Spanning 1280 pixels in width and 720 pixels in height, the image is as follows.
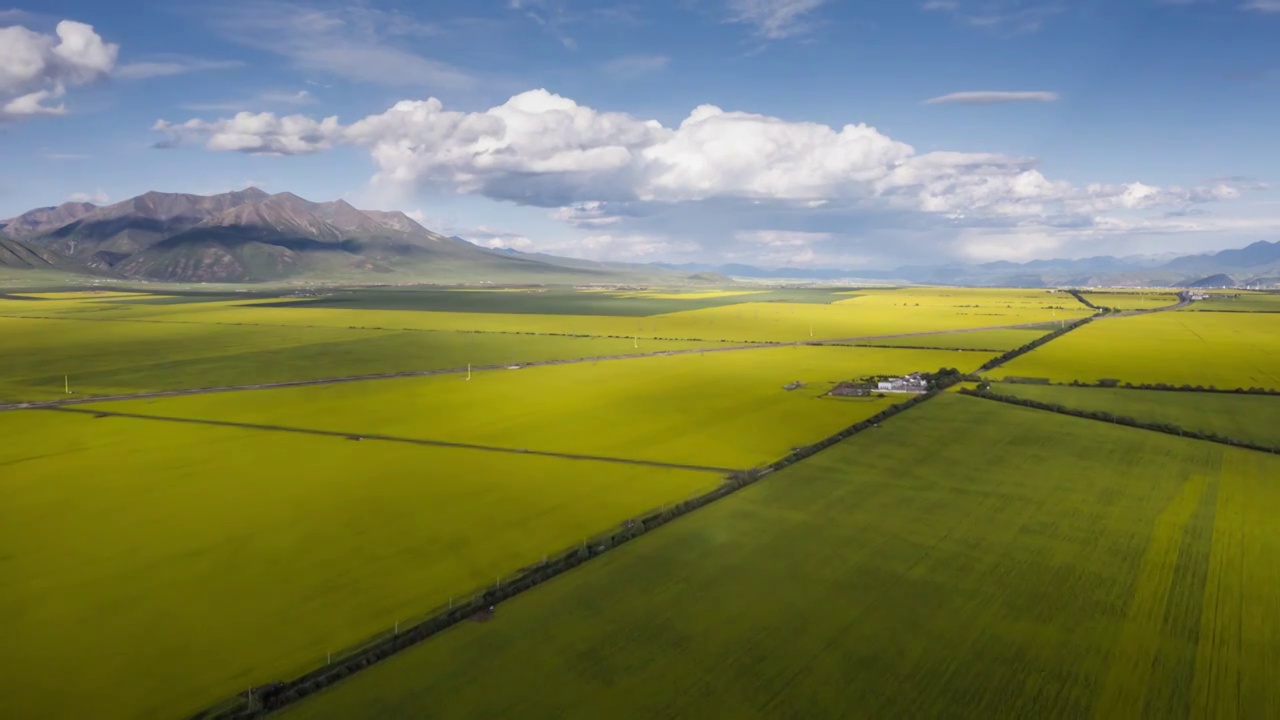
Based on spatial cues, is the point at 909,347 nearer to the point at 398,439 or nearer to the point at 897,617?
the point at 398,439

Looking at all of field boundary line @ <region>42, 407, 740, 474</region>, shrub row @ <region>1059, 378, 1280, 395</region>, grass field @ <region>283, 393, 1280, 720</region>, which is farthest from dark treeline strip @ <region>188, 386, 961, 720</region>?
shrub row @ <region>1059, 378, 1280, 395</region>

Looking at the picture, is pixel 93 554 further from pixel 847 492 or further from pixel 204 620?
pixel 847 492

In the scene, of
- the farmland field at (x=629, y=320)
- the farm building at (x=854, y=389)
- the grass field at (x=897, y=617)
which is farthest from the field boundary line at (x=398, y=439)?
the farmland field at (x=629, y=320)

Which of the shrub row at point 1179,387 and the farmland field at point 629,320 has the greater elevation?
the farmland field at point 629,320

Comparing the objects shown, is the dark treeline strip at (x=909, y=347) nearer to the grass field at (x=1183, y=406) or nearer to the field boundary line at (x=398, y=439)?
the grass field at (x=1183, y=406)

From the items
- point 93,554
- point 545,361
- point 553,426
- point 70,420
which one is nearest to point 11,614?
point 93,554

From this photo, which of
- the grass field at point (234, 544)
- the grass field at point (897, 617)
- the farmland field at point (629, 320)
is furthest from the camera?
the farmland field at point (629, 320)

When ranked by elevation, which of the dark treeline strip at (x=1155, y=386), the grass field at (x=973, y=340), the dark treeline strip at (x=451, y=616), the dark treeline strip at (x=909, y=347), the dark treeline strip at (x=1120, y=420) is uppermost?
the grass field at (x=973, y=340)
